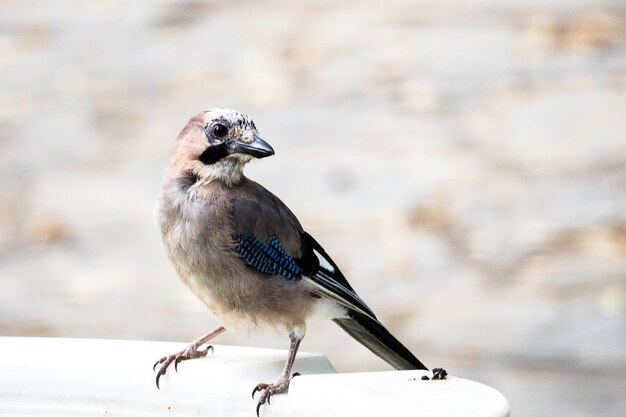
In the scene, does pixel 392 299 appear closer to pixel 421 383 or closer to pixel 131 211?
pixel 131 211

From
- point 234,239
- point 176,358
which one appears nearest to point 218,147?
point 234,239

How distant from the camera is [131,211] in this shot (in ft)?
7.93

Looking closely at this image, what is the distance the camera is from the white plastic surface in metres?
1.06

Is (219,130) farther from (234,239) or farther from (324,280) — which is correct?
(324,280)

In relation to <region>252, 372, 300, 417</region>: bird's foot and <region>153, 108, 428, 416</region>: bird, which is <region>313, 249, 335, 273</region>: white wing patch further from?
<region>252, 372, 300, 417</region>: bird's foot

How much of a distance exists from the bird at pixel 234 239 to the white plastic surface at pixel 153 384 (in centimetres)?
22

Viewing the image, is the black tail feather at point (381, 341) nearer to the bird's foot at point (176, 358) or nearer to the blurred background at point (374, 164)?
the bird's foot at point (176, 358)

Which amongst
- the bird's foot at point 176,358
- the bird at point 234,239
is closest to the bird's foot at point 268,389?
the bird's foot at point 176,358

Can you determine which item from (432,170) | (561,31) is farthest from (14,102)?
(561,31)

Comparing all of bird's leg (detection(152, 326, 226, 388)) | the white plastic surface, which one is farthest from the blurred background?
the white plastic surface

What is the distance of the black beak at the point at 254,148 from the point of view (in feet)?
4.79

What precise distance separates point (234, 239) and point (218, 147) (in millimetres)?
134

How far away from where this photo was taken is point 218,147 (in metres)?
1.49

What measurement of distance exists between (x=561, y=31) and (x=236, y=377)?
130 cm
